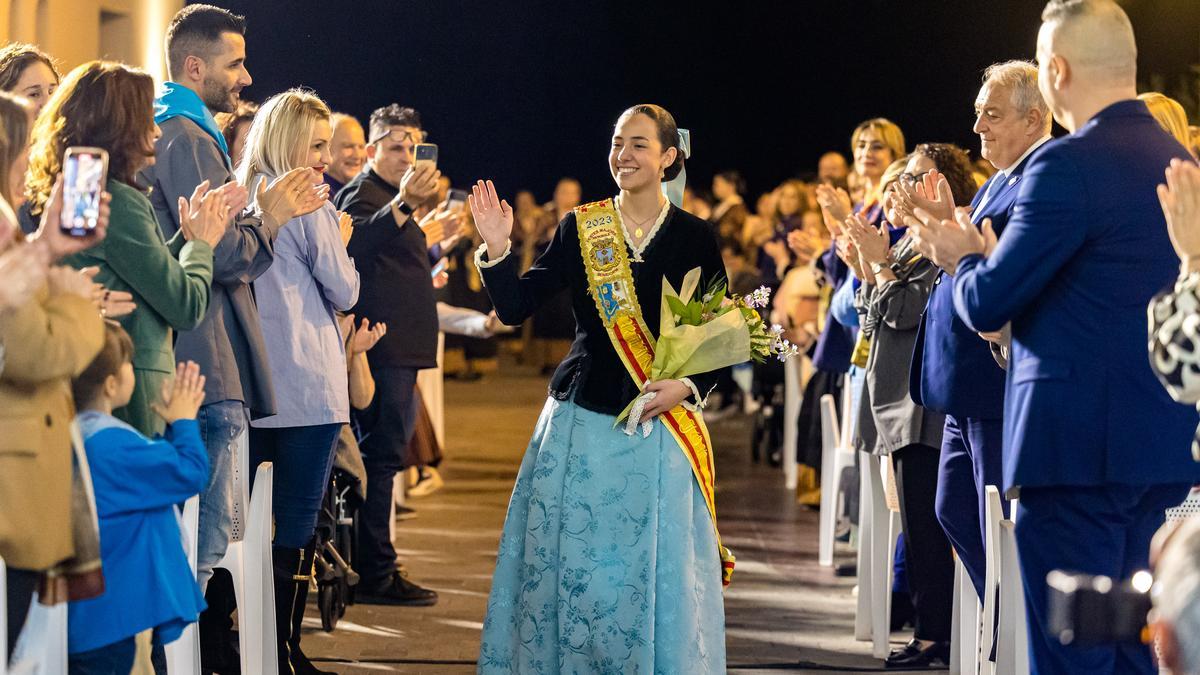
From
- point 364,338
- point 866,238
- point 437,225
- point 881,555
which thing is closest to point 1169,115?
point 866,238

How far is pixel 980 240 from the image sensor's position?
3527 millimetres

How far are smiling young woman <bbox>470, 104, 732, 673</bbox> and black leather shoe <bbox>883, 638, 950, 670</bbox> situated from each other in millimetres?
1086

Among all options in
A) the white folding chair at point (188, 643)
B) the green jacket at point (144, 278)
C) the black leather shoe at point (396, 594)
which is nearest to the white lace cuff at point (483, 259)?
the green jacket at point (144, 278)

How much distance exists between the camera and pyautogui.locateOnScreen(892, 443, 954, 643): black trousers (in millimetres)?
5219

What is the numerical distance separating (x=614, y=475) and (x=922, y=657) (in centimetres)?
156

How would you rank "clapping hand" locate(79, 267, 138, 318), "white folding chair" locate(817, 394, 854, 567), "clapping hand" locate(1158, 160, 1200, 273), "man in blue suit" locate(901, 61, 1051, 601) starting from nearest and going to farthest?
"clapping hand" locate(1158, 160, 1200, 273), "clapping hand" locate(79, 267, 138, 318), "man in blue suit" locate(901, 61, 1051, 601), "white folding chair" locate(817, 394, 854, 567)

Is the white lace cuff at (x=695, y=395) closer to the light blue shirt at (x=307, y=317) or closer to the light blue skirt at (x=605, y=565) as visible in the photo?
the light blue skirt at (x=605, y=565)

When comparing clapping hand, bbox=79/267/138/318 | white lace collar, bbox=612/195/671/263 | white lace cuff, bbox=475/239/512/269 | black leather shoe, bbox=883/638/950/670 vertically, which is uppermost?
white lace collar, bbox=612/195/671/263

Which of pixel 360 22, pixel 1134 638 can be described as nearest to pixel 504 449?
pixel 360 22

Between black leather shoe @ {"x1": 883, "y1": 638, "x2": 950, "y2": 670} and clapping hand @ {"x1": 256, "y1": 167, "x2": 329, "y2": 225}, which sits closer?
clapping hand @ {"x1": 256, "y1": 167, "x2": 329, "y2": 225}

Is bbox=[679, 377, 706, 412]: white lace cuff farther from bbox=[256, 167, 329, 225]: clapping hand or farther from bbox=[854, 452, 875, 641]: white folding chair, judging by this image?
bbox=[854, 452, 875, 641]: white folding chair

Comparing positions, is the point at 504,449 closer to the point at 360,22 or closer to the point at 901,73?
the point at 360,22

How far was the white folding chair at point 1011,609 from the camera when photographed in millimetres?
3709

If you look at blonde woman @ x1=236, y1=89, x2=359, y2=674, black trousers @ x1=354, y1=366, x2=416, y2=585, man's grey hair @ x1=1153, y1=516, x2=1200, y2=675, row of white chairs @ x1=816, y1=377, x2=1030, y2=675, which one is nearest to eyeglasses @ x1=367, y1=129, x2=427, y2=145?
black trousers @ x1=354, y1=366, x2=416, y2=585
